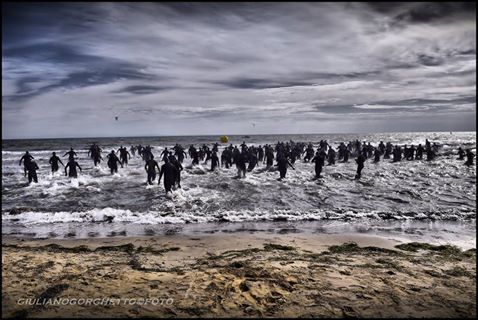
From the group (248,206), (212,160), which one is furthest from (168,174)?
(212,160)

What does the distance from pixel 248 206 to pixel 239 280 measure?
892 cm

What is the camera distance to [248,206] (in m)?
15.2

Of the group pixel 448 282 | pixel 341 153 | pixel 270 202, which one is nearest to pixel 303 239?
pixel 448 282

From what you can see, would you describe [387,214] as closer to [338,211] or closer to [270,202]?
[338,211]

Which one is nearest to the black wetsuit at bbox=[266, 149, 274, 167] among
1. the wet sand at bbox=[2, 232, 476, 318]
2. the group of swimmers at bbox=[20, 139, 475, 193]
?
the group of swimmers at bbox=[20, 139, 475, 193]

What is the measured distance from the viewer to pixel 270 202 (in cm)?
1595

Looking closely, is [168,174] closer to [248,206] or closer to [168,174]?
[168,174]

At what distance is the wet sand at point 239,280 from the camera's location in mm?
5238

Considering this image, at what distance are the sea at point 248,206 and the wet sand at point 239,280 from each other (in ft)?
7.39

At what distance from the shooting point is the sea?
11461 millimetres

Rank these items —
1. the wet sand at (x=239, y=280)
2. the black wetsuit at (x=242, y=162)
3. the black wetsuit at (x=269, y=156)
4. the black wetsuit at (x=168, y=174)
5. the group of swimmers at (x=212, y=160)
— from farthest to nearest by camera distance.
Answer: the black wetsuit at (x=269, y=156)
the black wetsuit at (x=242, y=162)
the group of swimmers at (x=212, y=160)
the black wetsuit at (x=168, y=174)
the wet sand at (x=239, y=280)

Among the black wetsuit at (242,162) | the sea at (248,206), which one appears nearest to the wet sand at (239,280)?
the sea at (248,206)

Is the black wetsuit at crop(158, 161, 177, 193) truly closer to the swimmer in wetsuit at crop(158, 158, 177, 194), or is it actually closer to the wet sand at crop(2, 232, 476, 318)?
the swimmer in wetsuit at crop(158, 158, 177, 194)

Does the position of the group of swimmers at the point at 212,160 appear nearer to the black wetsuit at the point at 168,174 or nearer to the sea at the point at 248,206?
the black wetsuit at the point at 168,174
